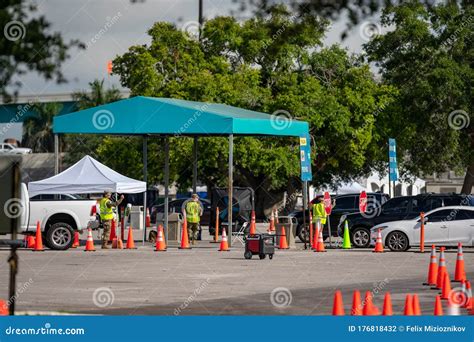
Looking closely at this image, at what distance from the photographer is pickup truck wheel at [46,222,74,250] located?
1291 inches

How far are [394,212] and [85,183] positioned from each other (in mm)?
9439

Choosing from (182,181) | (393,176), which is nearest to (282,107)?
(182,181)

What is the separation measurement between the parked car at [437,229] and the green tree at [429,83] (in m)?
21.8

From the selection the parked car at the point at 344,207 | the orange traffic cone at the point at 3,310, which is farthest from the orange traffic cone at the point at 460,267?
the parked car at the point at 344,207

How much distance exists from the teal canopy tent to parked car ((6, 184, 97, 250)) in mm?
2910

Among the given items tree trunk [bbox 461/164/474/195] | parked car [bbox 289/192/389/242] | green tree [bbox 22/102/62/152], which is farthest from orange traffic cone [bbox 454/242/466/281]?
green tree [bbox 22/102/62/152]

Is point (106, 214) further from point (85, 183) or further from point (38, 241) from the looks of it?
point (85, 183)

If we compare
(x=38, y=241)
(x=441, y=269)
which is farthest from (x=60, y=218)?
(x=441, y=269)

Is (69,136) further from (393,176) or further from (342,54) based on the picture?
(393,176)

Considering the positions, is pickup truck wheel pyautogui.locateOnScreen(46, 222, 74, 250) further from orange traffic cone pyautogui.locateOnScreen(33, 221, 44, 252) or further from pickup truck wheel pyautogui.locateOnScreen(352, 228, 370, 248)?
pickup truck wheel pyautogui.locateOnScreen(352, 228, 370, 248)

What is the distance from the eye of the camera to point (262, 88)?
58.4m

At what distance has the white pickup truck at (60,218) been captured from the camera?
32750 mm

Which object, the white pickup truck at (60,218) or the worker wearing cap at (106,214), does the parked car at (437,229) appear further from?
the white pickup truck at (60,218)

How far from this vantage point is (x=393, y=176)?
129ft
